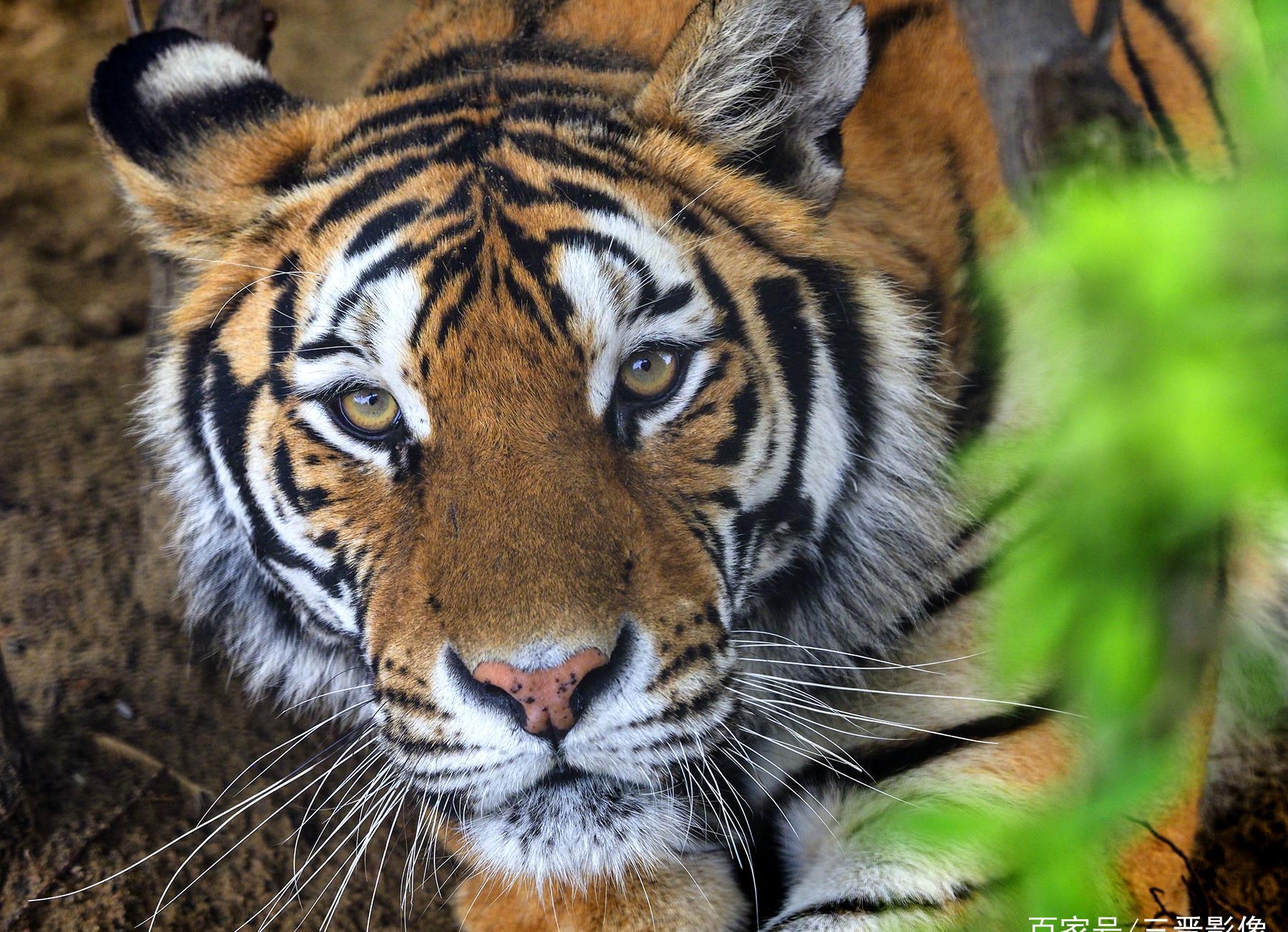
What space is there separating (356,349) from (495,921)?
88 centimetres

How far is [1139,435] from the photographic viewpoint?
0.70m

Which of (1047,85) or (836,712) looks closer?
(1047,85)

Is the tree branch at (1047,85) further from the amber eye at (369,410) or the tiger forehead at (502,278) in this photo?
the amber eye at (369,410)

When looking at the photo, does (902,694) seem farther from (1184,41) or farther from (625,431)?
(1184,41)

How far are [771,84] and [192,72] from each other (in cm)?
82

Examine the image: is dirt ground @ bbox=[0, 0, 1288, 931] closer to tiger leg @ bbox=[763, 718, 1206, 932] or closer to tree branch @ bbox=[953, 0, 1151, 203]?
tiger leg @ bbox=[763, 718, 1206, 932]

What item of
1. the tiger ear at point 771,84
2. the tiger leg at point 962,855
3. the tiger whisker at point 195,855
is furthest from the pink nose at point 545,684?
the tiger ear at point 771,84

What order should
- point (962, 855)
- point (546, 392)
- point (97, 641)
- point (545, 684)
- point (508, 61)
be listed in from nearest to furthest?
point (545, 684) < point (546, 392) < point (962, 855) < point (508, 61) < point (97, 641)

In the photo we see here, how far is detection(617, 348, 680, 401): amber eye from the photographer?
54.9 inches

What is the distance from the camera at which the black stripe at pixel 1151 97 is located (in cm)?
197

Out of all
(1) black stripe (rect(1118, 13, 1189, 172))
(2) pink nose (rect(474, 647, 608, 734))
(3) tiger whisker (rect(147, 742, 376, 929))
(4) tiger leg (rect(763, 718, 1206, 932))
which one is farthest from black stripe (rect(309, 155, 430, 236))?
(1) black stripe (rect(1118, 13, 1189, 172))

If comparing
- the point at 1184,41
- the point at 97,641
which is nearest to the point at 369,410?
the point at 97,641

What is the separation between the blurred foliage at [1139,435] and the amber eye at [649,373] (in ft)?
1.58

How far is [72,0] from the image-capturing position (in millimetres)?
3500
